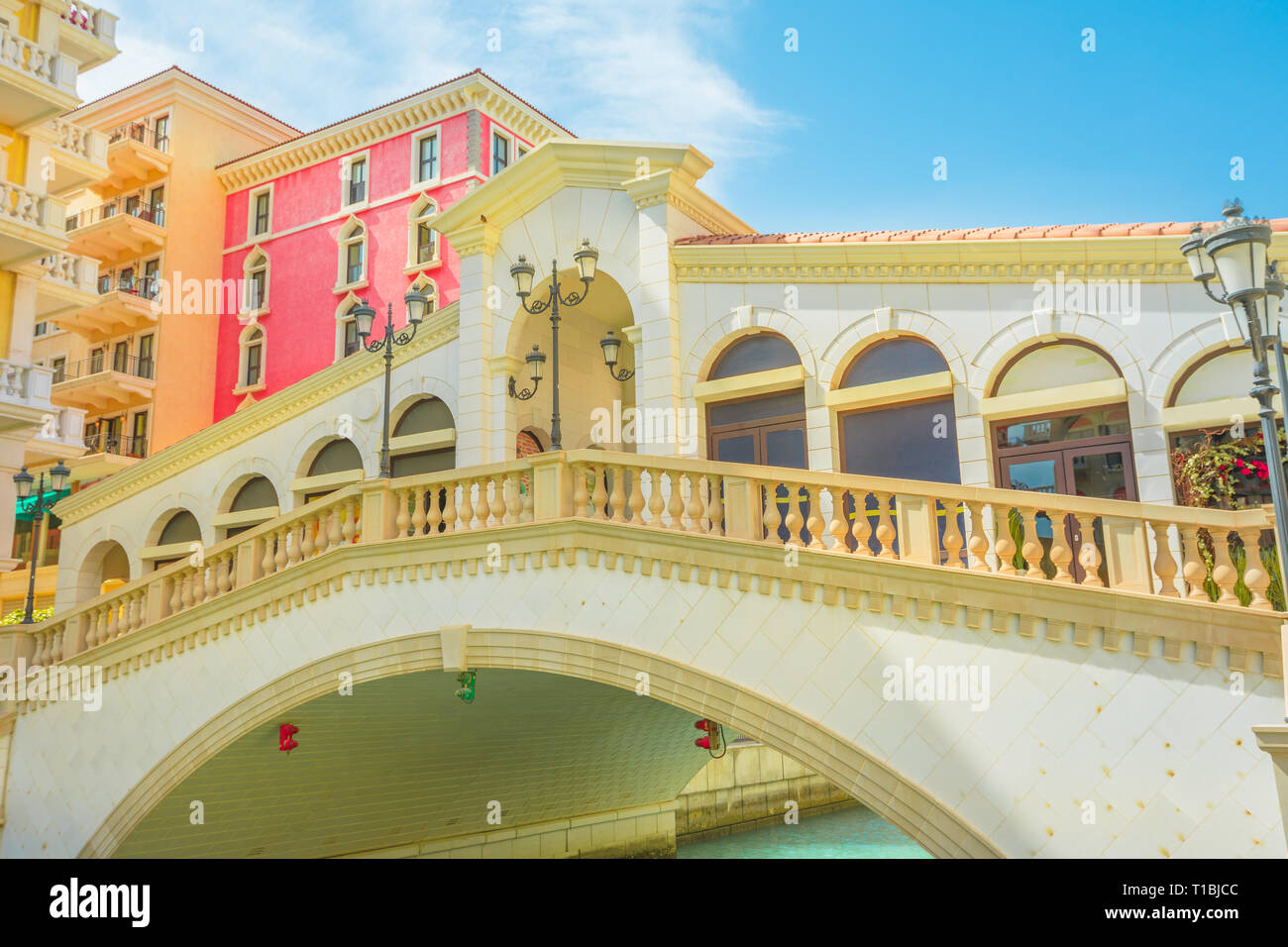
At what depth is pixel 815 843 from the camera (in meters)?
24.5

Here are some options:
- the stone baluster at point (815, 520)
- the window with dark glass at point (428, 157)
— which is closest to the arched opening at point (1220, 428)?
the stone baluster at point (815, 520)

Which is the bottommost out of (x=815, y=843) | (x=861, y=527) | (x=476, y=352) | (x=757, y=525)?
(x=815, y=843)

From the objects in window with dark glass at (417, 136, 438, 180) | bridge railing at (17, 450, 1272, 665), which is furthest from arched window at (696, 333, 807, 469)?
window with dark glass at (417, 136, 438, 180)

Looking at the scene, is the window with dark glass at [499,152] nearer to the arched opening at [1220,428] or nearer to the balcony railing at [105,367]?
the balcony railing at [105,367]

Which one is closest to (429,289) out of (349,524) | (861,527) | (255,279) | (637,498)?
(255,279)

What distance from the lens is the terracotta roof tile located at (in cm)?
1083

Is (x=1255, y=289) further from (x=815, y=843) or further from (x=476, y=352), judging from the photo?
(x=815, y=843)

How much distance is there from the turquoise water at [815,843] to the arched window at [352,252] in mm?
17672

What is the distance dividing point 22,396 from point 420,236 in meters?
11.1

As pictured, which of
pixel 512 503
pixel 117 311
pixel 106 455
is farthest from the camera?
pixel 117 311

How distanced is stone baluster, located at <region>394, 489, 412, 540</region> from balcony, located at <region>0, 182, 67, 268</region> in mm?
12032

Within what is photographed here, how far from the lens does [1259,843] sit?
6.94 meters

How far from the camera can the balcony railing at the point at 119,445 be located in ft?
93.8

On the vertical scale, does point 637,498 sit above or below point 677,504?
above
